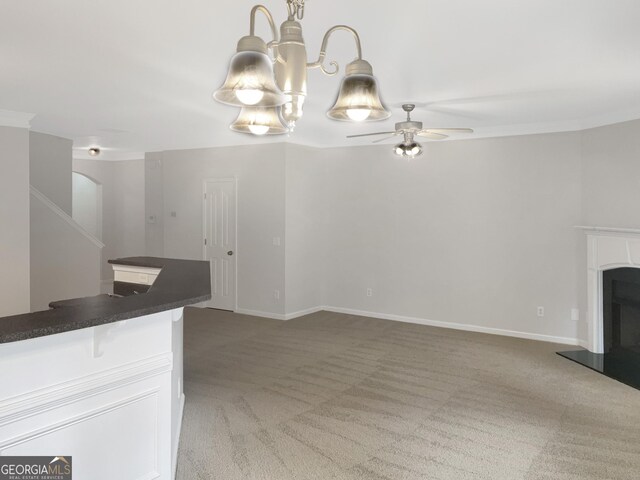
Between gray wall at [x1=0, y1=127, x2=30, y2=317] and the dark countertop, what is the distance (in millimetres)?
2639

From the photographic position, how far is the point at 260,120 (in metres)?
2.21

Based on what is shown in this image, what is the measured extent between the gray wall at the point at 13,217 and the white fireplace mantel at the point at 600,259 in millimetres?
5963

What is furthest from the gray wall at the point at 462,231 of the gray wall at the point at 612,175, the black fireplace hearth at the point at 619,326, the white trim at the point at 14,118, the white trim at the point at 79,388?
the white trim at the point at 79,388

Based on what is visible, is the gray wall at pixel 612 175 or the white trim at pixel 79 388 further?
the gray wall at pixel 612 175

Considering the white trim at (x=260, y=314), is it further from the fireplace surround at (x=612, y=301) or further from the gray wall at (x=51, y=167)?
the fireplace surround at (x=612, y=301)

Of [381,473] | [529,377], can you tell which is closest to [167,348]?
[381,473]

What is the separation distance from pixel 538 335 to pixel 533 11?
171 inches

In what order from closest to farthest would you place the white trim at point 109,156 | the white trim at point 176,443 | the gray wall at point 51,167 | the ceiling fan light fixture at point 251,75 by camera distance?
the ceiling fan light fixture at point 251,75, the white trim at point 176,443, the gray wall at point 51,167, the white trim at point 109,156

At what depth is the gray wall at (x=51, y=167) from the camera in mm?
6457

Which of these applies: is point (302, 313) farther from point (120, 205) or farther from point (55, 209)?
point (120, 205)

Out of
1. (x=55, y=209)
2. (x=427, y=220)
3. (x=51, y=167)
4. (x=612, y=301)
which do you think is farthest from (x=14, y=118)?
(x=612, y=301)

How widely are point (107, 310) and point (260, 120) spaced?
42.1 inches

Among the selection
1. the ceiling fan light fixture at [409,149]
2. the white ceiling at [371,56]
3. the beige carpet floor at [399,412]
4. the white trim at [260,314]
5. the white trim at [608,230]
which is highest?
the white ceiling at [371,56]

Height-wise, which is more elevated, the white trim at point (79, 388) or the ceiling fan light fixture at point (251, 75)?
the ceiling fan light fixture at point (251, 75)
